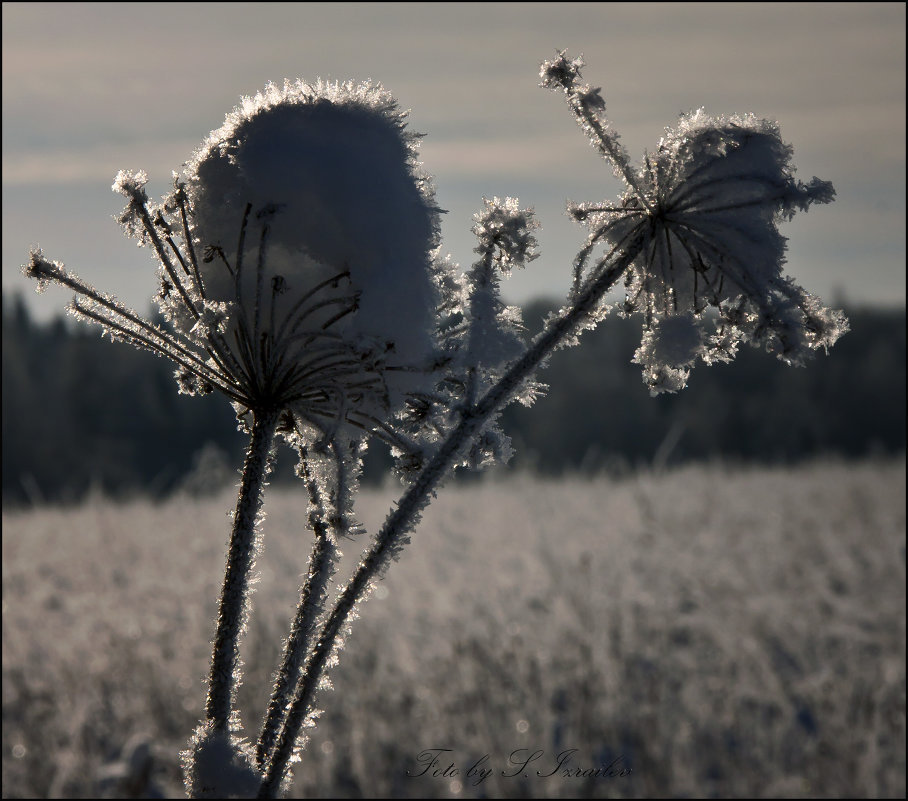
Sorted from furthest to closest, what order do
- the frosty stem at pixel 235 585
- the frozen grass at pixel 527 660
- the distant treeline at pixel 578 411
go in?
the distant treeline at pixel 578 411 < the frozen grass at pixel 527 660 < the frosty stem at pixel 235 585

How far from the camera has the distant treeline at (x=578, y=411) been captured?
122 feet

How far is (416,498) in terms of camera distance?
4.42 feet

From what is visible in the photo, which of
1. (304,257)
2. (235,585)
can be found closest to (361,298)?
(304,257)

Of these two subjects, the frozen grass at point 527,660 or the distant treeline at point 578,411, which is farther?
the distant treeline at point 578,411

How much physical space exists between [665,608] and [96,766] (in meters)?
5.02

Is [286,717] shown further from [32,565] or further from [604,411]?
[604,411]

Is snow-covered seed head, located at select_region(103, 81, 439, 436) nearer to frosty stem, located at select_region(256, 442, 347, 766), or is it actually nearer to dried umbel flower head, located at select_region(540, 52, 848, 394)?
frosty stem, located at select_region(256, 442, 347, 766)

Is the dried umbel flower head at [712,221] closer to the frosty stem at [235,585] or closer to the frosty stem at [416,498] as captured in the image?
the frosty stem at [416,498]

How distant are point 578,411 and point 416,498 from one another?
42076 mm

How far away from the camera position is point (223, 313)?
1.32m

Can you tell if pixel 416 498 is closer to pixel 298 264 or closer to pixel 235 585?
pixel 235 585

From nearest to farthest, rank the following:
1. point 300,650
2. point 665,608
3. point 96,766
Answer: point 300,650, point 96,766, point 665,608

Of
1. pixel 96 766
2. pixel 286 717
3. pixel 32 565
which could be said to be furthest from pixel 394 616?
pixel 286 717

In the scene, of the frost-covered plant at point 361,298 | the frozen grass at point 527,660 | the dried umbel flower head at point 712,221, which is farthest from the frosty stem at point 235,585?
the frozen grass at point 527,660
